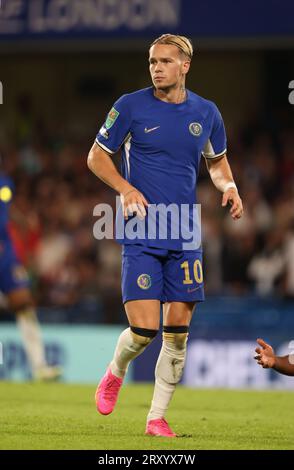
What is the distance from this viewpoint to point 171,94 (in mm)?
7297

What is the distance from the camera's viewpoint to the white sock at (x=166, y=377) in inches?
286

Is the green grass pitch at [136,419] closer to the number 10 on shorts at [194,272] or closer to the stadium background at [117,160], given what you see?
the number 10 on shorts at [194,272]

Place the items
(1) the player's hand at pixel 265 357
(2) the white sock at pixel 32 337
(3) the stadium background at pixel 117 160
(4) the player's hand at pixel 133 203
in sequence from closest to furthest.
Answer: (1) the player's hand at pixel 265 357
(4) the player's hand at pixel 133 203
(2) the white sock at pixel 32 337
(3) the stadium background at pixel 117 160

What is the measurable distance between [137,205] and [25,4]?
7.21 metres

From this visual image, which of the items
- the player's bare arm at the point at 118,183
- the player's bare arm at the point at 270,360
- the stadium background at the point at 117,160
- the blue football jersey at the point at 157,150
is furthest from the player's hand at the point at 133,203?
the stadium background at the point at 117,160

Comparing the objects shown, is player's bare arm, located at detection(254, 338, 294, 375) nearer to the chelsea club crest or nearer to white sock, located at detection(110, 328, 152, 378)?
white sock, located at detection(110, 328, 152, 378)

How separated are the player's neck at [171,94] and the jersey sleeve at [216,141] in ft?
0.96

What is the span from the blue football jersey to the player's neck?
0.09 ft

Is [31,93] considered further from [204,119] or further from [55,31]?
[204,119]

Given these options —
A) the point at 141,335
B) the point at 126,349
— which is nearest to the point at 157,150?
the point at 141,335

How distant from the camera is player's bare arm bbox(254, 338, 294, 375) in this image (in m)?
6.47

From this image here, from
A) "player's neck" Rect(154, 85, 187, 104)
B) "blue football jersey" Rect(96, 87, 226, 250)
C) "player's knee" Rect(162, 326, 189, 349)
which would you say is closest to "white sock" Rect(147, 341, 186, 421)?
"player's knee" Rect(162, 326, 189, 349)

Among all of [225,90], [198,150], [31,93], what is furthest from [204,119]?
[31,93]
